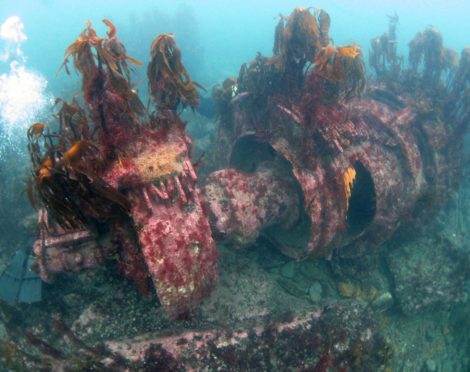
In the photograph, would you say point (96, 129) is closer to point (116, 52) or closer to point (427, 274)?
point (116, 52)

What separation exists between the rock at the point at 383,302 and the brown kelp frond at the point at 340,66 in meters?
3.53

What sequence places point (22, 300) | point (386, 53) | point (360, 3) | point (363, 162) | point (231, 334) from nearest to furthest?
point (231, 334), point (22, 300), point (363, 162), point (386, 53), point (360, 3)

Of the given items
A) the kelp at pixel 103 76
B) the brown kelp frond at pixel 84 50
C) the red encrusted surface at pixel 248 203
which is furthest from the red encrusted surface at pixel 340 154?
the brown kelp frond at pixel 84 50

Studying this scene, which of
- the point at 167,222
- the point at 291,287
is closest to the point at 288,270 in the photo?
the point at 291,287

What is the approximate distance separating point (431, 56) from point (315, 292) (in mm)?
8499

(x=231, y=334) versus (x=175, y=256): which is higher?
(x=175, y=256)

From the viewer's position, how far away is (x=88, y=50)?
3.39 metres

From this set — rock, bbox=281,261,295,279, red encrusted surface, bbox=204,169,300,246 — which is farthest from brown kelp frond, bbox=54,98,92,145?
rock, bbox=281,261,295,279

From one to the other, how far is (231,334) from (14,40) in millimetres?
79563

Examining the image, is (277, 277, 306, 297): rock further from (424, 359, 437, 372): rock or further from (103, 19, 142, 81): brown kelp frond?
(103, 19, 142, 81): brown kelp frond

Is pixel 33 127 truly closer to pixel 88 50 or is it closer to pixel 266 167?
pixel 88 50

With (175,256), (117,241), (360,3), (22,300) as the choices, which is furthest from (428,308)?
(360,3)

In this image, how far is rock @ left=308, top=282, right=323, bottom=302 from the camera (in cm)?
526

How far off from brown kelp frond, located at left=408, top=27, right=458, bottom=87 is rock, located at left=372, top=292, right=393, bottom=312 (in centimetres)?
644
